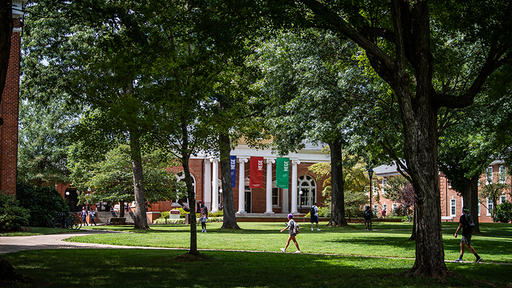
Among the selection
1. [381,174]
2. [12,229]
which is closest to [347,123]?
[12,229]

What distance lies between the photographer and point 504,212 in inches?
1826

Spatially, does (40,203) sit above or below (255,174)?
below

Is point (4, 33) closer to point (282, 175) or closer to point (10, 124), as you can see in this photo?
point (10, 124)

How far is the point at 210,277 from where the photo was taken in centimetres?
1184

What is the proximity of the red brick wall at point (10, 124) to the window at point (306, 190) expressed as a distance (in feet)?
145

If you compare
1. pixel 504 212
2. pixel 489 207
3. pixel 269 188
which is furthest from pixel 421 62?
pixel 269 188

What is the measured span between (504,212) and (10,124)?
40.1 m

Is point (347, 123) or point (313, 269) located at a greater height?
point (347, 123)

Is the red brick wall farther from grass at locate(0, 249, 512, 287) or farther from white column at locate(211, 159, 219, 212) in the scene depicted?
white column at locate(211, 159, 219, 212)

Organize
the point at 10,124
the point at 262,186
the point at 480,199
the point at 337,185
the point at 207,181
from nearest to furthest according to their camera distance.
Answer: the point at 10,124 < the point at 337,185 < the point at 480,199 < the point at 207,181 < the point at 262,186

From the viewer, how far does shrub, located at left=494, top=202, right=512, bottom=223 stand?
46.2m

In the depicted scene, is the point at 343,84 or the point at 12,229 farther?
the point at 12,229

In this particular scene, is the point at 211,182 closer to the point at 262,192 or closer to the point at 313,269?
the point at 262,192

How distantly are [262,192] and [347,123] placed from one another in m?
42.3
